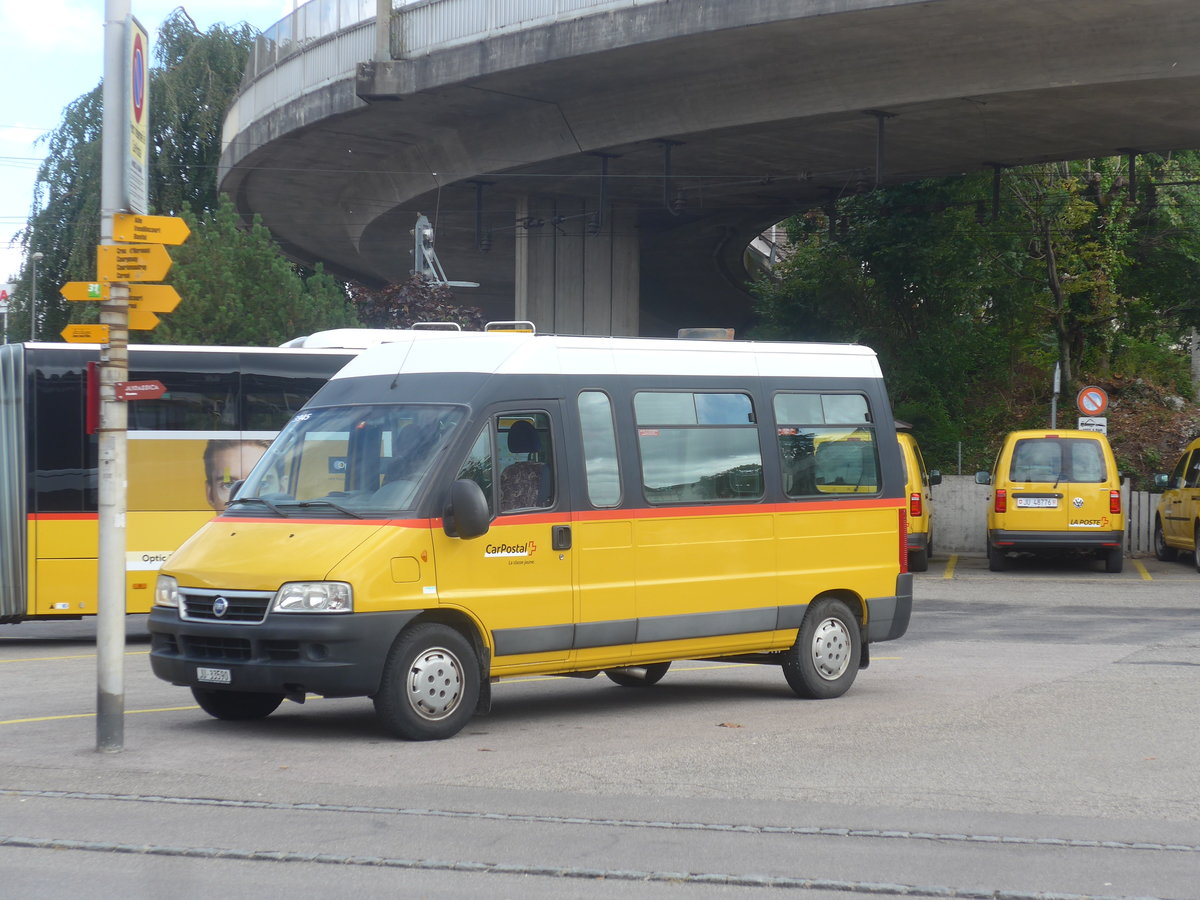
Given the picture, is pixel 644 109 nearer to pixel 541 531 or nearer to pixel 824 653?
pixel 824 653

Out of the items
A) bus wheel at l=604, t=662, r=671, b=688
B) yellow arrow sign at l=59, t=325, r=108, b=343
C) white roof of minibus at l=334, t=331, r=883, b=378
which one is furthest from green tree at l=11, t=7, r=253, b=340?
white roof of minibus at l=334, t=331, r=883, b=378

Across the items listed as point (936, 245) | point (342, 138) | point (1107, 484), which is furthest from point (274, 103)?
point (1107, 484)

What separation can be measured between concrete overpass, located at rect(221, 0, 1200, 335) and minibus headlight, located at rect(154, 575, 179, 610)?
13343 mm

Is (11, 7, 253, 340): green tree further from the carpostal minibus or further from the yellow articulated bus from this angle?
the carpostal minibus

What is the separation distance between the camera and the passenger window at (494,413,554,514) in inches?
393

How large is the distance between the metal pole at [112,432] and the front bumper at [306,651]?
64cm

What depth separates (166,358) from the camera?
16.7 metres

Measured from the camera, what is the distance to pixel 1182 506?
2591cm

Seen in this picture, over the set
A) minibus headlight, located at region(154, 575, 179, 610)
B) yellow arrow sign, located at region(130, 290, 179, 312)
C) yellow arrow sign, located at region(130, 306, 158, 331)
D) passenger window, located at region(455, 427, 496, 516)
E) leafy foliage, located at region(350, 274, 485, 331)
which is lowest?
minibus headlight, located at region(154, 575, 179, 610)

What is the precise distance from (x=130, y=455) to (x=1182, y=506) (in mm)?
16809

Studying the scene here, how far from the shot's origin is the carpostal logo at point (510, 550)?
32.1ft

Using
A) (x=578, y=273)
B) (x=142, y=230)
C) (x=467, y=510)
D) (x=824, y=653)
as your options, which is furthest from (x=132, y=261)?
(x=578, y=273)

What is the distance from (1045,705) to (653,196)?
20813 mm

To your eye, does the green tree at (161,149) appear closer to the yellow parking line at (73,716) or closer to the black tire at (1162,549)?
the black tire at (1162,549)
